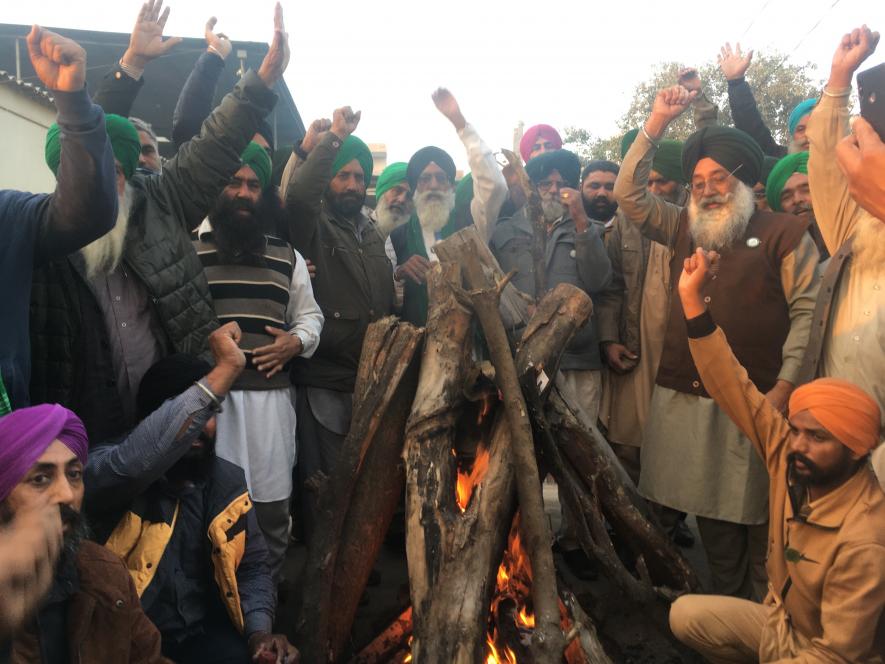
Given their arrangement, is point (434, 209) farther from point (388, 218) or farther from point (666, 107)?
point (666, 107)

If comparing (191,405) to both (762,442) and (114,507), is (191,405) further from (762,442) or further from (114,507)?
(762,442)

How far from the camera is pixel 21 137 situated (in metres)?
11.1

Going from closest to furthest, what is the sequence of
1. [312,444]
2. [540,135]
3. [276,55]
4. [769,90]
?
[276,55], [312,444], [540,135], [769,90]

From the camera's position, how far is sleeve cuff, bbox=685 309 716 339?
8.98 ft

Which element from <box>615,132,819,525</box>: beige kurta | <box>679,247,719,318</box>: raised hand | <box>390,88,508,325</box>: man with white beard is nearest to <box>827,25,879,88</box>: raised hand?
<box>615,132,819,525</box>: beige kurta

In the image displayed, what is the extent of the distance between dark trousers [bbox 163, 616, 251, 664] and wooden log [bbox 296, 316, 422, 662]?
310 mm

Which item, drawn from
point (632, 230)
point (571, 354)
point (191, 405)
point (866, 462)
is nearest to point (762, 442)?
point (866, 462)

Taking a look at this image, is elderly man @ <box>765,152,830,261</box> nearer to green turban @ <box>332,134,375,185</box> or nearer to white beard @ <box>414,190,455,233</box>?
white beard @ <box>414,190,455,233</box>

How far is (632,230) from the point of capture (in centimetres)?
440

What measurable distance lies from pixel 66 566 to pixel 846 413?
2582mm

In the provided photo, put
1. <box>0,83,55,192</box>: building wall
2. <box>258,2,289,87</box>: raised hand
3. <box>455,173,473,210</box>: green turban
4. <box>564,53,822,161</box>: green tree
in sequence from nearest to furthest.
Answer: <box>258,2,289,87</box>: raised hand → <box>455,173,473,210</box>: green turban → <box>0,83,55,192</box>: building wall → <box>564,53,822,161</box>: green tree

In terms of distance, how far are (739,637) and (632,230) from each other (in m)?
2.60

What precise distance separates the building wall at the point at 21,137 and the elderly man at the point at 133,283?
9.48 metres

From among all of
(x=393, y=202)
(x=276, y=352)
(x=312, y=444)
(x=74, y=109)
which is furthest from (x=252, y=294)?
(x=393, y=202)
